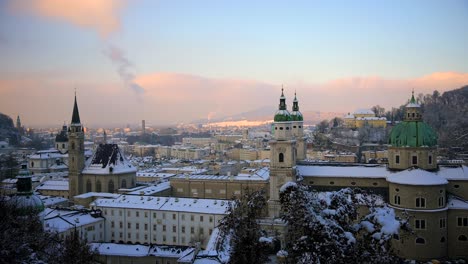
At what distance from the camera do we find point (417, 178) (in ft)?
115

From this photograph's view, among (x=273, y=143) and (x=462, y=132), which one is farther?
(x=462, y=132)

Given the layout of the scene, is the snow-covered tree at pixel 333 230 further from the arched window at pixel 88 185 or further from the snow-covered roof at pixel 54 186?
the snow-covered roof at pixel 54 186

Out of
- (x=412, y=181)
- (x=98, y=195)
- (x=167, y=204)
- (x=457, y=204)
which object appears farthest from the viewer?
(x=98, y=195)

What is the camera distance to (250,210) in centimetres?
1741

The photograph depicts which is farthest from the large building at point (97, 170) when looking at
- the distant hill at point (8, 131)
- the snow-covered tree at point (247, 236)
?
the distant hill at point (8, 131)

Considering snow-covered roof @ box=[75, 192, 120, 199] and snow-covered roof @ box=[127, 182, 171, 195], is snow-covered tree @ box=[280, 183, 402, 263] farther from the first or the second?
snow-covered roof @ box=[75, 192, 120, 199]

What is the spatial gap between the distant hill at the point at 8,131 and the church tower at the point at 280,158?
100805mm

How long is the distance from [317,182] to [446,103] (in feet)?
322

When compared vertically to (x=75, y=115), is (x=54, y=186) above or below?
below

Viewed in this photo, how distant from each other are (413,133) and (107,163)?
1298 inches

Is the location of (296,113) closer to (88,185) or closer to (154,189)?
(154,189)

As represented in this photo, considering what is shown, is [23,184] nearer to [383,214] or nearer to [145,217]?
[145,217]

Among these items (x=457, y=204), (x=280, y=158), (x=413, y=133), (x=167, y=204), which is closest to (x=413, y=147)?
(x=413, y=133)

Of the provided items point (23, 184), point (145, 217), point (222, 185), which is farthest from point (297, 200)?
point (222, 185)
